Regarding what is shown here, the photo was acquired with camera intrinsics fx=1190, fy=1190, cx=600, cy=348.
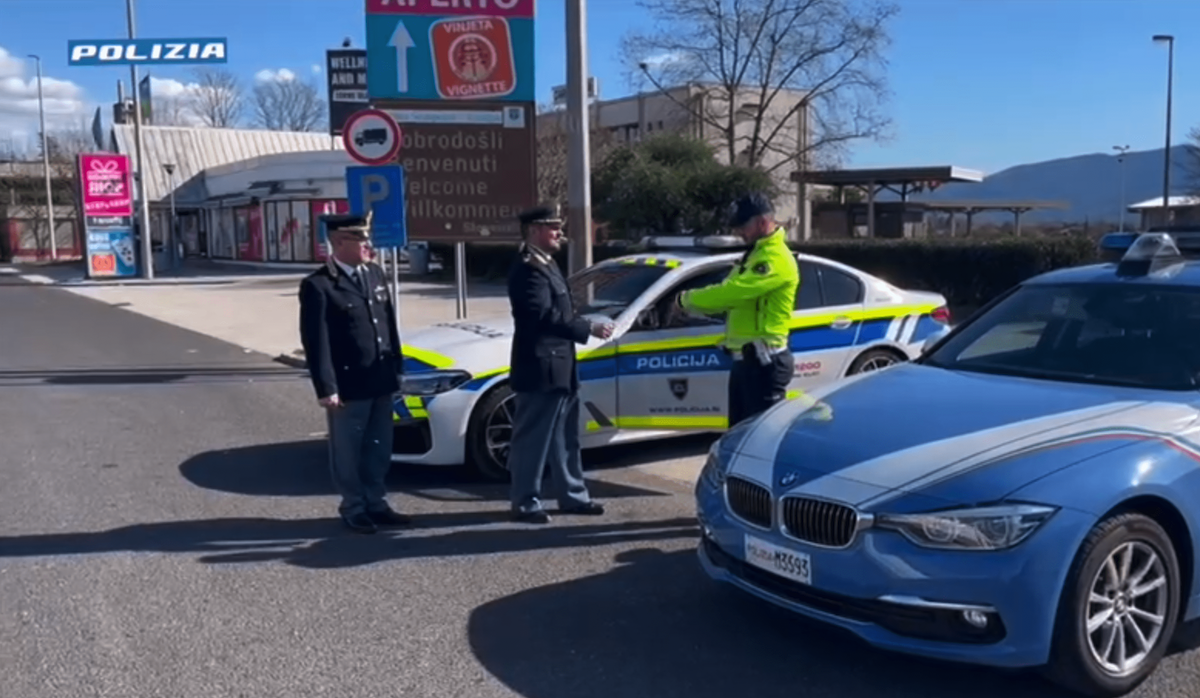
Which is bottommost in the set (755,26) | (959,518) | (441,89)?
(959,518)

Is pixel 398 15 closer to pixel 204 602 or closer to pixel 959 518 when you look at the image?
pixel 204 602

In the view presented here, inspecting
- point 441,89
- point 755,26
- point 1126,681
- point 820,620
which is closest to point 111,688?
point 820,620

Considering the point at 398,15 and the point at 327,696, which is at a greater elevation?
the point at 398,15

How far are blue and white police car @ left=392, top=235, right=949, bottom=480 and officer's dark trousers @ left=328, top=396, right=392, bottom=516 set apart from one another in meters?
0.90

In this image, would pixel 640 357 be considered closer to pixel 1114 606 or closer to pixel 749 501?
pixel 749 501

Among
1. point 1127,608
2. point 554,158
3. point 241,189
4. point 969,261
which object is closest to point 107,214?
point 241,189

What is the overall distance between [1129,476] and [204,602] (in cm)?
399

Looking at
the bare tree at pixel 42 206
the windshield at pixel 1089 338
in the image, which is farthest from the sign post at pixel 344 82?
the bare tree at pixel 42 206

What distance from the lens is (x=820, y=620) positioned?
14.6 ft

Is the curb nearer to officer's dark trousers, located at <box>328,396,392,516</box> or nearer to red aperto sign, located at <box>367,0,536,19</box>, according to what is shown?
red aperto sign, located at <box>367,0,536,19</box>

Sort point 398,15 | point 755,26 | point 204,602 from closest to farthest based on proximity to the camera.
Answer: point 204,602, point 398,15, point 755,26

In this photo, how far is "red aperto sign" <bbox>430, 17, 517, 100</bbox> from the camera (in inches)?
517

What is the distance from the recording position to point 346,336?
21.0 ft

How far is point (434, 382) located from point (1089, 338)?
4008 millimetres
